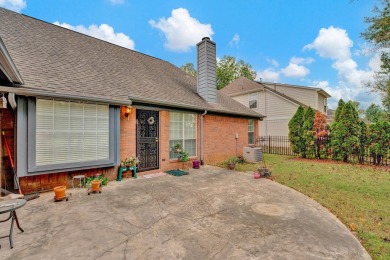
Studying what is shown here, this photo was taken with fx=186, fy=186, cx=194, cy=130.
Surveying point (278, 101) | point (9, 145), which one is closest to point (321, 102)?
point (278, 101)

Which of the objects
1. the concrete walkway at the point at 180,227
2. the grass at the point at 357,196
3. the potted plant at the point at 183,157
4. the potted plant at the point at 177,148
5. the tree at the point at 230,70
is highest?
the tree at the point at 230,70

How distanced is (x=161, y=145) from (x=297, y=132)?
8740 millimetres

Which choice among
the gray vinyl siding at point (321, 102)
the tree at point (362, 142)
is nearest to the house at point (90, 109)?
the tree at point (362, 142)

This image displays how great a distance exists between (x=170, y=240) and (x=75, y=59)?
22.5ft

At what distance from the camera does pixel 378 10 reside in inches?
264

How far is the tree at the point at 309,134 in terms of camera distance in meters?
10.8

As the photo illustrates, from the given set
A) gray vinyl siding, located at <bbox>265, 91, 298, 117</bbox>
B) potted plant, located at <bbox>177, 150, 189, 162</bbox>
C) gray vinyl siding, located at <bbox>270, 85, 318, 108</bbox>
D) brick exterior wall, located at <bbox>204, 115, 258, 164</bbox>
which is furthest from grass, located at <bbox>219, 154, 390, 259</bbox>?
gray vinyl siding, located at <bbox>270, 85, 318, 108</bbox>

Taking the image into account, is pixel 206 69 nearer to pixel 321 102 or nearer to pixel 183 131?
pixel 183 131

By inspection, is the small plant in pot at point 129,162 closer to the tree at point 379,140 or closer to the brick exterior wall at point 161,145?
the brick exterior wall at point 161,145

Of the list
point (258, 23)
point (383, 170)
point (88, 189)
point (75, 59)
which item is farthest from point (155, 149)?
point (258, 23)

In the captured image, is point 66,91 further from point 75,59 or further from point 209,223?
point 209,223

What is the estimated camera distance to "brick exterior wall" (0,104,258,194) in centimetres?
441

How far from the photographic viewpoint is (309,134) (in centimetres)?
1079

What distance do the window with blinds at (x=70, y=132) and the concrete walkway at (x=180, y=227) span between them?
960 mm
